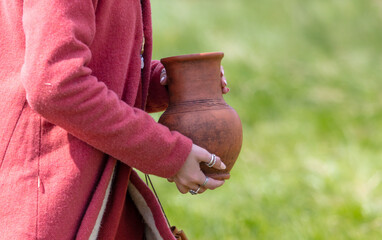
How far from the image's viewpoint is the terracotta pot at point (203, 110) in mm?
2090

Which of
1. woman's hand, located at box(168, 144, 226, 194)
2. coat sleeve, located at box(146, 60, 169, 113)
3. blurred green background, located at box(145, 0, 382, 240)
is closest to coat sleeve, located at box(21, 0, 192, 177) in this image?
woman's hand, located at box(168, 144, 226, 194)

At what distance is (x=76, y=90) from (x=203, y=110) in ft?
1.72

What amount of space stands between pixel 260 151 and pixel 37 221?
5.41m

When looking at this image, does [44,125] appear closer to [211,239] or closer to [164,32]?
[211,239]

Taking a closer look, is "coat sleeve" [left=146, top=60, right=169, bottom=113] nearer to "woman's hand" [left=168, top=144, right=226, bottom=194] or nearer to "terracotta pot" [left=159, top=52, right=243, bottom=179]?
"terracotta pot" [left=159, top=52, right=243, bottom=179]

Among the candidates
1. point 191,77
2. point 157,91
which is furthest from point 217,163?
point 157,91

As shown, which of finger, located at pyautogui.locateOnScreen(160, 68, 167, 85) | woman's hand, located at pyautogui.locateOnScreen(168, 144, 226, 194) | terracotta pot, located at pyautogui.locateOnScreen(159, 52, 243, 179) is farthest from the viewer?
finger, located at pyautogui.locateOnScreen(160, 68, 167, 85)

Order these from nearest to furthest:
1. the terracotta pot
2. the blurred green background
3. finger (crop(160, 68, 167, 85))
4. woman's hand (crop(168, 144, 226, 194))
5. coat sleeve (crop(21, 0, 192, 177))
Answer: coat sleeve (crop(21, 0, 192, 177))
woman's hand (crop(168, 144, 226, 194))
the terracotta pot
finger (crop(160, 68, 167, 85))
the blurred green background

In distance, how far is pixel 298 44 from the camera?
9898 millimetres

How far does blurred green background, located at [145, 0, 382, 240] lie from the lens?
16.9 feet

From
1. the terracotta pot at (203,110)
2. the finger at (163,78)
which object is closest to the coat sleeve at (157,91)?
the finger at (163,78)

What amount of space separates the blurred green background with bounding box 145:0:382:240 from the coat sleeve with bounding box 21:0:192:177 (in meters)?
3.01

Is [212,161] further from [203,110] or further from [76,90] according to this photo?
[76,90]

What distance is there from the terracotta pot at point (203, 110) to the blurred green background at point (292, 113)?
2.64 meters
